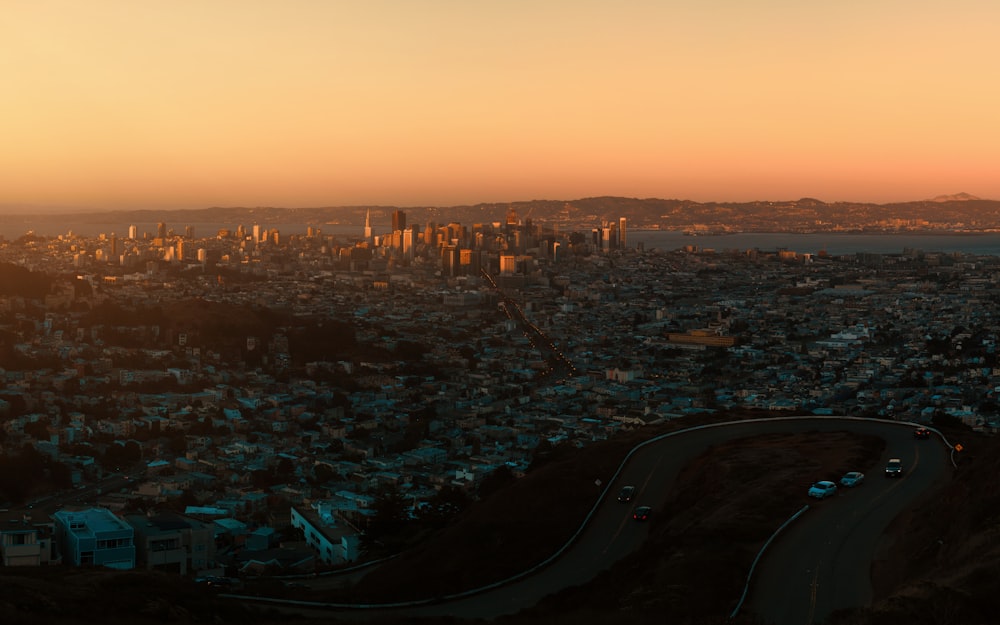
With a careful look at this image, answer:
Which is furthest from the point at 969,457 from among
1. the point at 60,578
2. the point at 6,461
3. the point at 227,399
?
the point at 227,399

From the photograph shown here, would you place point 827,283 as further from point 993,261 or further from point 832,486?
point 832,486

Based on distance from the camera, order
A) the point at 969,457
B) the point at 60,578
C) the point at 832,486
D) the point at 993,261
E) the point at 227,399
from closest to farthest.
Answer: the point at 60,578, the point at 832,486, the point at 969,457, the point at 227,399, the point at 993,261

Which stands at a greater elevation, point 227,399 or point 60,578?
point 60,578

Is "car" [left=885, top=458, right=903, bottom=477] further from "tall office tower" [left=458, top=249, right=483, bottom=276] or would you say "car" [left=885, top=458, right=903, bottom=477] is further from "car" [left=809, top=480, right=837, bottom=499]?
"tall office tower" [left=458, top=249, right=483, bottom=276]

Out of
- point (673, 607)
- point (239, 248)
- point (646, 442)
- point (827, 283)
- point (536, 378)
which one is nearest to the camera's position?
point (673, 607)

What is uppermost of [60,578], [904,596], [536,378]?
[904,596]

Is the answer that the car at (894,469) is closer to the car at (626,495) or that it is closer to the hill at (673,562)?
the hill at (673,562)

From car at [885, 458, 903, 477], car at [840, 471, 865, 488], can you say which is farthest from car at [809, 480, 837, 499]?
car at [885, 458, 903, 477]
